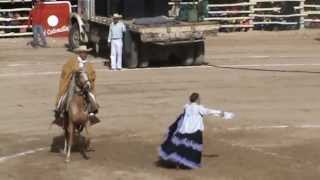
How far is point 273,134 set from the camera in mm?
15453

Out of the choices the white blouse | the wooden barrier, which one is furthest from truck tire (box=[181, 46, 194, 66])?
the wooden barrier

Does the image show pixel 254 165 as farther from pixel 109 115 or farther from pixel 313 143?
pixel 109 115

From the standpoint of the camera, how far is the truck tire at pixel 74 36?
28.2 meters

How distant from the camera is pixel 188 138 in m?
12.5

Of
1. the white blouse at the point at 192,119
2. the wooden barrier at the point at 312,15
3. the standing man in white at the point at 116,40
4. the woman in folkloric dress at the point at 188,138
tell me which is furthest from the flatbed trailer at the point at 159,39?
the wooden barrier at the point at 312,15

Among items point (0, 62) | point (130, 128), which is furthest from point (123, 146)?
point (0, 62)

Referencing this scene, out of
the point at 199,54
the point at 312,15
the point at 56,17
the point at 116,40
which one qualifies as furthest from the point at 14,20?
the point at 312,15

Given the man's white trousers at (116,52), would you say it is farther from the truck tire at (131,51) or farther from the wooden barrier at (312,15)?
the wooden barrier at (312,15)

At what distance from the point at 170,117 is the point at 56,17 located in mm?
16471

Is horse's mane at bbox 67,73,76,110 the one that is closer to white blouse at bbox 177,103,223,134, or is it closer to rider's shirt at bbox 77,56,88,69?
rider's shirt at bbox 77,56,88,69

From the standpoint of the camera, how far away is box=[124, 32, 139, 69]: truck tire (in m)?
24.4

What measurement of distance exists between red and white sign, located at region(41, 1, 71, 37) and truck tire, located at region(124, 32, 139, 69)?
8306 millimetres

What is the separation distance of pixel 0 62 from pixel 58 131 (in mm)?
11022

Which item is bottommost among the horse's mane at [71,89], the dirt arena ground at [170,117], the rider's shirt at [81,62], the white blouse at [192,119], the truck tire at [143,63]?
the dirt arena ground at [170,117]
